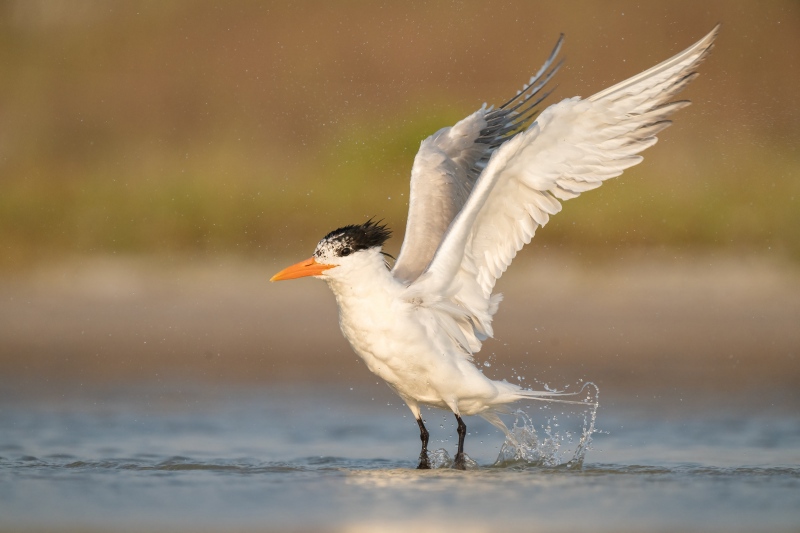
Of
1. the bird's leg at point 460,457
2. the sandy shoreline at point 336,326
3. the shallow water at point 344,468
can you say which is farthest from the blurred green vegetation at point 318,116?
the bird's leg at point 460,457

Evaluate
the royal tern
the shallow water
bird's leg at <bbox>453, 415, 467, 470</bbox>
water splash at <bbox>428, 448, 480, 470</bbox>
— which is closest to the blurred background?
the shallow water

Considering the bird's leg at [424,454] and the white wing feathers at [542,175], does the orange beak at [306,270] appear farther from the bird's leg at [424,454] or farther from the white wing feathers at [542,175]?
the bird's leg at [424,454]

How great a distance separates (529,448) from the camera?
8656mm

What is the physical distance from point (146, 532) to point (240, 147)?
1196 centimetres

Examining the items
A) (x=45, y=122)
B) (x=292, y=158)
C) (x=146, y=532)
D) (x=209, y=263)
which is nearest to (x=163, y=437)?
(x=146, y=532)

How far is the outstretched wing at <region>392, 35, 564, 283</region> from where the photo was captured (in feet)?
29.4

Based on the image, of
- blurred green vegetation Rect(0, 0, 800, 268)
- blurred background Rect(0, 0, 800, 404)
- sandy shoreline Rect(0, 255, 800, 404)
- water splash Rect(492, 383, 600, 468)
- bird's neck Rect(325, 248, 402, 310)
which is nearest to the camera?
bird's neck Rect(325, 248, 402, 310)

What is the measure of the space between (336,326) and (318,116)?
20.2 ft

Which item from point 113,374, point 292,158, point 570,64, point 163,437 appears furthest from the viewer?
point 570,64

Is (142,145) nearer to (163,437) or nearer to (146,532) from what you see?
(163,437)

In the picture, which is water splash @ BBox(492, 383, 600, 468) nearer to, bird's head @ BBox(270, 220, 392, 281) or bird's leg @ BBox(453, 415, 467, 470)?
bird's leg @ BBox(453, 415, 467, 470)

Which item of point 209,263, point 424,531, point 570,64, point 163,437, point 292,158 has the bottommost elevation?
point 424,531

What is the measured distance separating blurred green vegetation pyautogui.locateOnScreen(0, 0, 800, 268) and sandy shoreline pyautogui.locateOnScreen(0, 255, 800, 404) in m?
0.48

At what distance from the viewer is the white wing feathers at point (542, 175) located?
7.89 meters
